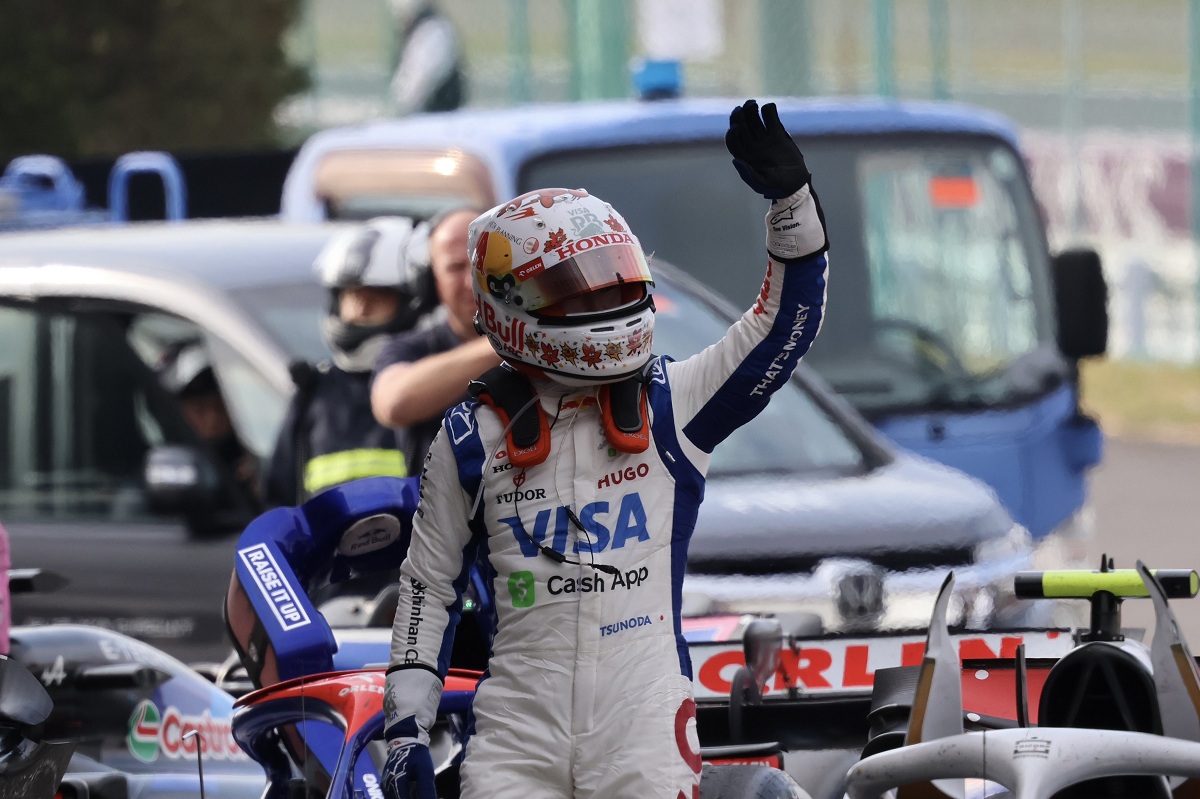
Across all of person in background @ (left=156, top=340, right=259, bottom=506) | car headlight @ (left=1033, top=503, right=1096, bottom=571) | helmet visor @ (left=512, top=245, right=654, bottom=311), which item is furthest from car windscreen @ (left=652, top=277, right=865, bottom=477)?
helmet visor @ (left=512, top=245, right=654, bottom=311)

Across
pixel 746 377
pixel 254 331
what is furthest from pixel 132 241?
pixel 746 377

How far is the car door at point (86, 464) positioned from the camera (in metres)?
7.23

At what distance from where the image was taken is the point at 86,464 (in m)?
7.67

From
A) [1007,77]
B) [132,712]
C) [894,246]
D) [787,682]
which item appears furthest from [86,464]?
[1007,77]

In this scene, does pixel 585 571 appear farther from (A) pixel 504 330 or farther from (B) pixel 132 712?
(B) pixel 132 712

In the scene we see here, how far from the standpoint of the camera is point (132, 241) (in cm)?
800

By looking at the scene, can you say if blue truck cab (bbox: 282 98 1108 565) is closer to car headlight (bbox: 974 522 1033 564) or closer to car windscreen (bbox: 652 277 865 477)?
car windscreen (bbox: 652 277 865 477)

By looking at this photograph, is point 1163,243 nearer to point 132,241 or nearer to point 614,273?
point 132,241

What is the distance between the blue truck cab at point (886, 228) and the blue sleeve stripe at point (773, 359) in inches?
161

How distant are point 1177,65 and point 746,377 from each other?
22.4 m

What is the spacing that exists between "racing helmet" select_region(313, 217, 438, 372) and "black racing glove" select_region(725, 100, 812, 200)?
9.89ft

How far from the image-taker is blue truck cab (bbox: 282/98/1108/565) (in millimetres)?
8367

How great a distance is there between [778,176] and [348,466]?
3042mm

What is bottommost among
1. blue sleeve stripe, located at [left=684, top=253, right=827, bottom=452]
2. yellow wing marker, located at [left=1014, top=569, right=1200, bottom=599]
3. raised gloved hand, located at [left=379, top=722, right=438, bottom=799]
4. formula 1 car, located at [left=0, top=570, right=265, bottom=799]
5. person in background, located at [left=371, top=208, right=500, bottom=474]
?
formula 1 car, located at [left=0, top=570, right=265, bottom=799]
